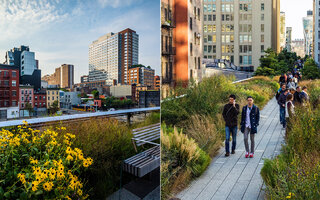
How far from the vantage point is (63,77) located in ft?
4.41

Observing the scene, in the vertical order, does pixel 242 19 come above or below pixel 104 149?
above

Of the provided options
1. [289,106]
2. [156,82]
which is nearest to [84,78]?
[156,82]

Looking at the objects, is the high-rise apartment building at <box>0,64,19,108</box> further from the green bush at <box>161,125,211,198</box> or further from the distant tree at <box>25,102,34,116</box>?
the green bush at <box>161,125,211,198</box>

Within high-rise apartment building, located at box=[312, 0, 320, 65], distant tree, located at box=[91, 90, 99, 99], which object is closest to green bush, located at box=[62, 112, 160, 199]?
distant tree, located at box=[91, 90, 99, 99]

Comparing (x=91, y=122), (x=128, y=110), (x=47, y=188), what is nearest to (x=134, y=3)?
(x=128, y=110)

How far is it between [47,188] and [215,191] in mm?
1540

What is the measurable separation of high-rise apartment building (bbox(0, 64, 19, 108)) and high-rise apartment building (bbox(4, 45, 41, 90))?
0.08 feet

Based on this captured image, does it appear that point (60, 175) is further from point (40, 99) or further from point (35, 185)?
point (40, 99)

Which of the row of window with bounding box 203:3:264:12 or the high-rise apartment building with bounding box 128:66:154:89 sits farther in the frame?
the row of window with bounding box 203:3:264:12

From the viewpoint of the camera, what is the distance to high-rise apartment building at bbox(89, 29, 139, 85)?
1492 mm

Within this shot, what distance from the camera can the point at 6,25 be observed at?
1.12 metres

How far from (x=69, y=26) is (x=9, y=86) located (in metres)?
0.48

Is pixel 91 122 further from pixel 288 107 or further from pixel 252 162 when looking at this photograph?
pixel 288 107

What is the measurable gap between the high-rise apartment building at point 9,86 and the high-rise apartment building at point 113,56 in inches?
16.8
